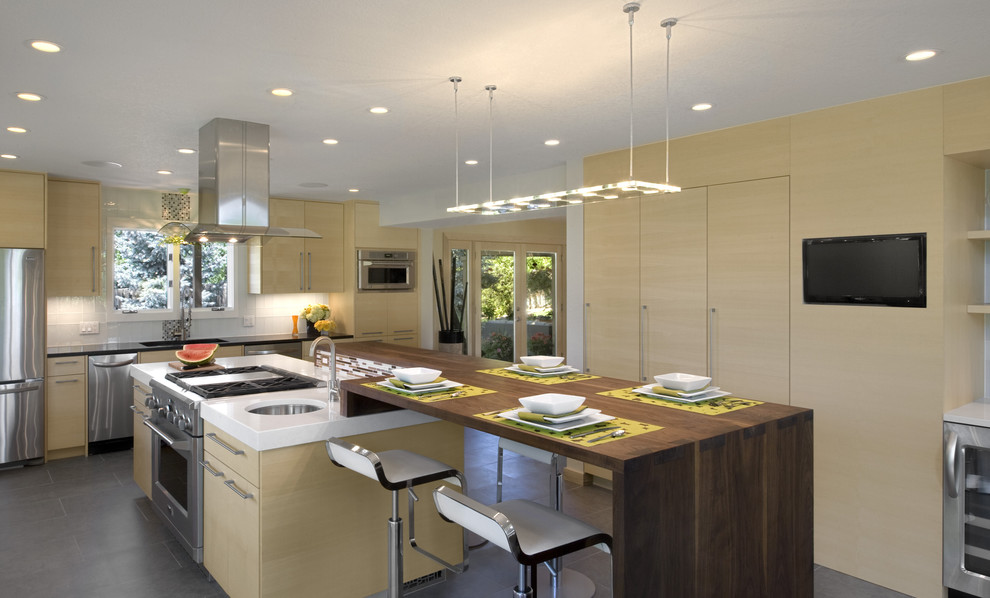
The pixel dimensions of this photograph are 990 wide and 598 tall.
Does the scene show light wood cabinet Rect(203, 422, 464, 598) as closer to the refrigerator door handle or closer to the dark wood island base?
the dark wood island base

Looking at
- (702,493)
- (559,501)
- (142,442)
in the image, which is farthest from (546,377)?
(142,442)

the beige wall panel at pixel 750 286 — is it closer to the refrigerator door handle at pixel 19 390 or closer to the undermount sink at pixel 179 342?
the undermount sink at pixel 179 342

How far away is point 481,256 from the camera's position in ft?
28.1

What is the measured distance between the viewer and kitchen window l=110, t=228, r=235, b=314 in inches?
250

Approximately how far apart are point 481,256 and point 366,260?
191 centimetres

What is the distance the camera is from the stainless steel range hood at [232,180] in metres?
3.65

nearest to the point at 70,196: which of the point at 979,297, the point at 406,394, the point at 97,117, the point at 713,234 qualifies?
the point at 97,117

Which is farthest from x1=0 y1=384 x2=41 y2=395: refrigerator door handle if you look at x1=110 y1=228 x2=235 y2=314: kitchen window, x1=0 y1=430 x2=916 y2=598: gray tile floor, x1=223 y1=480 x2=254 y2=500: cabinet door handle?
x1=223 y1=480 x2=254 y2=500: cabinet door handle

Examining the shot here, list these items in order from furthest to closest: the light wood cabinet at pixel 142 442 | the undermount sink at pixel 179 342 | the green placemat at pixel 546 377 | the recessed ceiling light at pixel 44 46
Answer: the undermount sink at pixel 179 342, the light wood cabinet at pixel 142 442, the green placemat at pixel 546 377, the recessed ceiling light at pixel 44 46

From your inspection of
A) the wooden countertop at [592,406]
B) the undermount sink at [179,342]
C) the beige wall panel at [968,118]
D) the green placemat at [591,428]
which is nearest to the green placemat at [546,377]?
the wooden countertop at [592,406]

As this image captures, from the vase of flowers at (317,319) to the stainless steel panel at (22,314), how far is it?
8.09ft

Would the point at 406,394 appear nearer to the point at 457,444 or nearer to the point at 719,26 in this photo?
the point at 457,444

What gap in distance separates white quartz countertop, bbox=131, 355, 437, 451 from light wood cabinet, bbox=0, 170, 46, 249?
2701mm

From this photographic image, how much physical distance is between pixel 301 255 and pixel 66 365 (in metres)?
2.46
